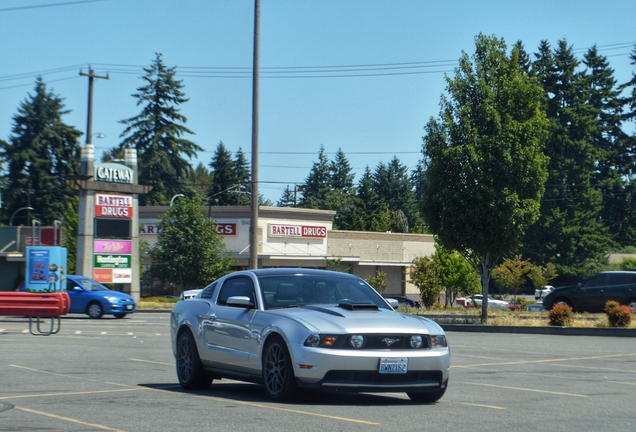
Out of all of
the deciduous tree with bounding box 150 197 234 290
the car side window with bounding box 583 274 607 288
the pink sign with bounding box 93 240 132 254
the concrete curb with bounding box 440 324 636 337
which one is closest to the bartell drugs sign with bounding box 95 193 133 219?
the pink sign with bounding box 93 240 132 254

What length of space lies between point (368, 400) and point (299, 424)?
2259mm

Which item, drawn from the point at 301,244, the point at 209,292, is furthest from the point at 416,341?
the point at 301,244

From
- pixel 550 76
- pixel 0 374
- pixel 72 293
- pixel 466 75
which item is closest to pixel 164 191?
pixel 550 76

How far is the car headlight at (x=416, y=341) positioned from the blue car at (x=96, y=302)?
84.3ft

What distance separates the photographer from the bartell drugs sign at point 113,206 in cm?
4622

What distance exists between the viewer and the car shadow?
32.3 feet

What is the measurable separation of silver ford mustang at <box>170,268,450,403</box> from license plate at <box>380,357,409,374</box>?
0.4 inches

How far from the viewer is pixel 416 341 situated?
31.4 ft

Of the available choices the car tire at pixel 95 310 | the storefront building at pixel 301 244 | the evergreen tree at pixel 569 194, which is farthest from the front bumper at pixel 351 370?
the evergreen tree at pixel 569 194

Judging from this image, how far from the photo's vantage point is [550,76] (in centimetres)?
8456

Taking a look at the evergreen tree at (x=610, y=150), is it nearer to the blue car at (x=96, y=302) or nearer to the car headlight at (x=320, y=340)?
the blue car at (x=96, y=302)

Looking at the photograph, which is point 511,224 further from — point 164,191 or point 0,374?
point 164,191

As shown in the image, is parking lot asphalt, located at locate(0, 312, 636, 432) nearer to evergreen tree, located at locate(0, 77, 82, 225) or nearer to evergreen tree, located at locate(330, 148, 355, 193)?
evergreen tree, located at locate(0, 77, 82, 225)

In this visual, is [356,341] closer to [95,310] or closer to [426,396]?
[426,396]
